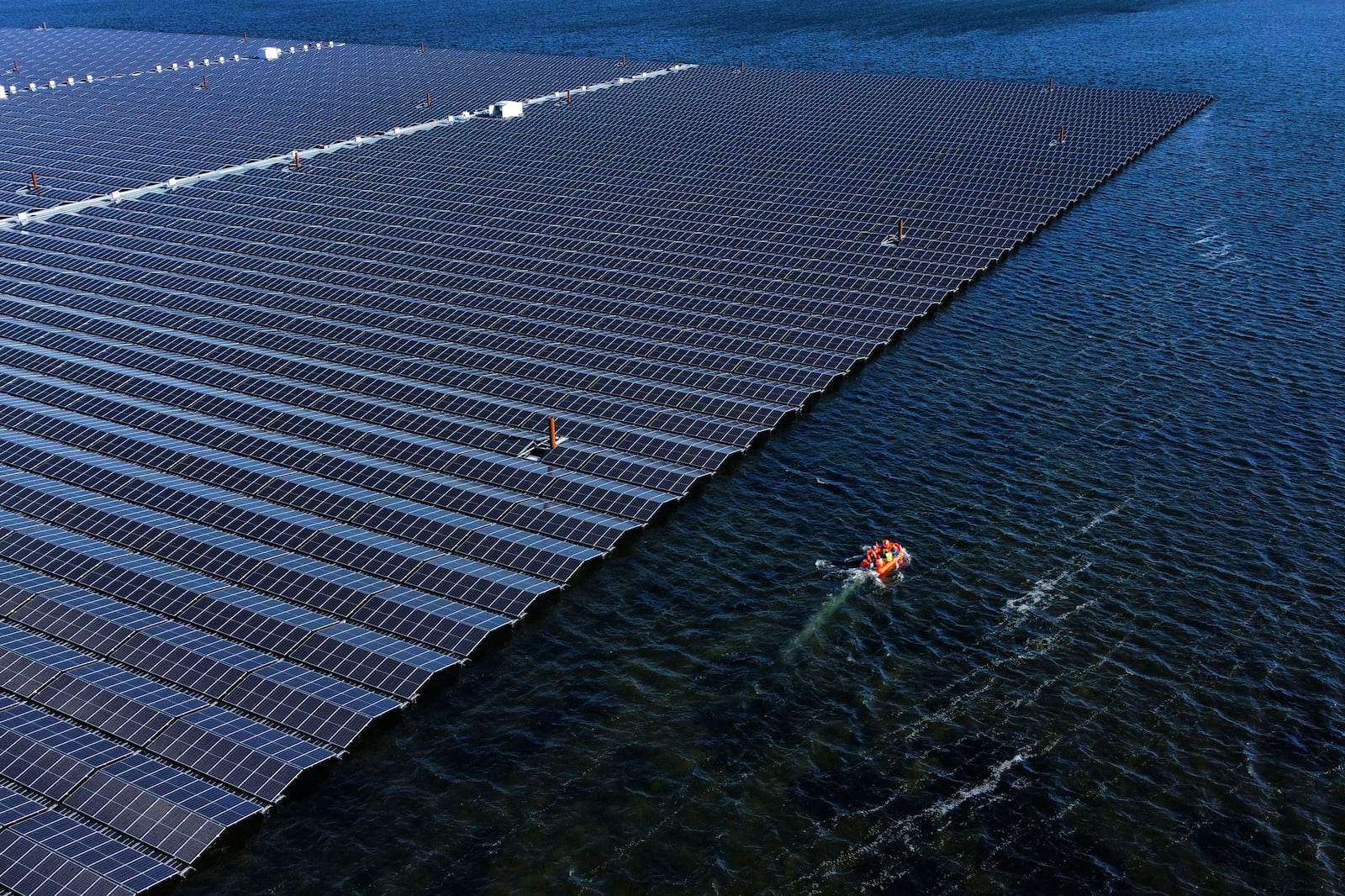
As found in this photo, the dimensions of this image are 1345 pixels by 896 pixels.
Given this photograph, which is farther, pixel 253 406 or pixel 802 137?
pixel 802 137

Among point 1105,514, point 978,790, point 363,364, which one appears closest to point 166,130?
point 363,364

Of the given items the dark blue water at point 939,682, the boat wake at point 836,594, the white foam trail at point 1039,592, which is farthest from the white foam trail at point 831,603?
the white foam trail at point 1039,592

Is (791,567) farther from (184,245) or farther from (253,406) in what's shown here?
(184,245)

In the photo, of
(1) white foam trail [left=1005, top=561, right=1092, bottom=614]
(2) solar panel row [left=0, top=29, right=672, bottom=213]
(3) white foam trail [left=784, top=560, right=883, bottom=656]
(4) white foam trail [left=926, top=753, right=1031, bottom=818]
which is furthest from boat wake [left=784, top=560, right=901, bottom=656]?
(2) solar panel row [left=0, top=29, right=672, bottom=213]

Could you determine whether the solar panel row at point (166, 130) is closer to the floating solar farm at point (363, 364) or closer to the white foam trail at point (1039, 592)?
Result: the floating solar farm at point (363, 364)

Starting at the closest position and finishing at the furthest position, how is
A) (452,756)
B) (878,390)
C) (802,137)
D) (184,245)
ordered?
(452,756) → (878,390) → (184,245) → (802,137)

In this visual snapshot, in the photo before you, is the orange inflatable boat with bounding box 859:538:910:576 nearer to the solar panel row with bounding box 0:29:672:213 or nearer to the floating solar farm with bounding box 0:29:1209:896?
the floating solar farm with bounding box 0:29:1209:896

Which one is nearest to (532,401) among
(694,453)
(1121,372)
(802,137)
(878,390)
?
(694,453)
